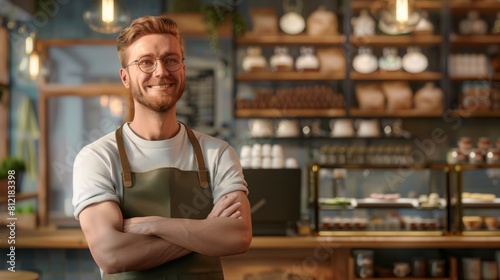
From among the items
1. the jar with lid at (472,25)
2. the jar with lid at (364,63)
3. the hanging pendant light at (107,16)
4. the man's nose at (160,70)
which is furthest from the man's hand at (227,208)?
the jar with lid at (472,25)

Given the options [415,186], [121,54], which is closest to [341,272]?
[415,186]

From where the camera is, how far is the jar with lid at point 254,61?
5.33 m

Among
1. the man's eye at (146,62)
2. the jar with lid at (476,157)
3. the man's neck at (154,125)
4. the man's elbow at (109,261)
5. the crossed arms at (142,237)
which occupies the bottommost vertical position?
the man's elbow at (109,261)

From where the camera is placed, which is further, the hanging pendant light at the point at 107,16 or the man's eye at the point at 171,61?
the hanging pendant light at the point at 107,16

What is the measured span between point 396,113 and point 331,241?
5.59ft

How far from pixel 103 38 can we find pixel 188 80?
33.8 inches

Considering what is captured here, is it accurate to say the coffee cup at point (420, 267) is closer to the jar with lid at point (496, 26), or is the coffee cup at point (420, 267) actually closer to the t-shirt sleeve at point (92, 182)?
the jar with lid at point (496, 26)

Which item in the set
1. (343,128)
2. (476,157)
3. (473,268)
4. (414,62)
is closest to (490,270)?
(473,268)

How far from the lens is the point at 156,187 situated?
4.75 ft

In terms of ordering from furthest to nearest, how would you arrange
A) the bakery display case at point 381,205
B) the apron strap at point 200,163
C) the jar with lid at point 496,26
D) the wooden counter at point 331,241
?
the jar with lid at point 496,26 < the bakery display case at point 381,205 < the wooden counter at point 331,241 < the apron strap at point 200,163

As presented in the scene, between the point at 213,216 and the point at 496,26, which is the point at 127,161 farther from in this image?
the point at 496,26

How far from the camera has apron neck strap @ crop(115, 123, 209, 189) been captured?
4.74 feet

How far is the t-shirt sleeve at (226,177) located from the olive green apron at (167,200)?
1.3 inches

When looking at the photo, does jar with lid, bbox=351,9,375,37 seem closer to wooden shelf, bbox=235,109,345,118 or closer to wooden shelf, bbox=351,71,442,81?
wooden shelf, bbox=351,71,442,81
